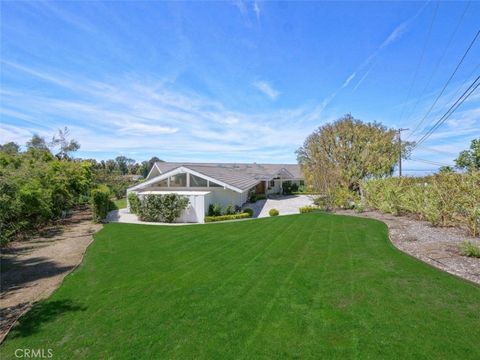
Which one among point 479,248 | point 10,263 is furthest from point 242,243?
point 10,263

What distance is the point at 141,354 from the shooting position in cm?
414

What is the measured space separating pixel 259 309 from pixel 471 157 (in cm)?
3067

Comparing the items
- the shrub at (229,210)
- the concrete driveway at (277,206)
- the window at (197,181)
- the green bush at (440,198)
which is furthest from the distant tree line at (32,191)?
the green bush at (440,198)

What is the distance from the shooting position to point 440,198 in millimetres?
11719

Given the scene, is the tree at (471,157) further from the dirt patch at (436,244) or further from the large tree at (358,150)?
the dirt patch at (436,244)

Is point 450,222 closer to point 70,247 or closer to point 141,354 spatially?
point 141,354

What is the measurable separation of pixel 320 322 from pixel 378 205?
16020 mm

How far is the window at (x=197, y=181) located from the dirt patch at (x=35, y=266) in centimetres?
812

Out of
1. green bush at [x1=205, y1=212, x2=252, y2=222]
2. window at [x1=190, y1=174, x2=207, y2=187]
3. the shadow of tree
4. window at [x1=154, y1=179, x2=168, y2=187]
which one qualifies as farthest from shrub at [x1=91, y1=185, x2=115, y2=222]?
the shadow of tree

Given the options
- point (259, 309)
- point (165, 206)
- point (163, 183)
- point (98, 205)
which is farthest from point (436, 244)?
point (98, 205)

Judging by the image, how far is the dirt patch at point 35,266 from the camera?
243 inches

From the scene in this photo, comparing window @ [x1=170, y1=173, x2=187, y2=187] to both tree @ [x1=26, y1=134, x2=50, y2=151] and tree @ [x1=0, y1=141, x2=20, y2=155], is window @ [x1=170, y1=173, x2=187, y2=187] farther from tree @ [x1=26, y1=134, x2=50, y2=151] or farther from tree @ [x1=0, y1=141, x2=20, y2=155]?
tree @ [x1=26, y1=134, x2=50, y2=151]

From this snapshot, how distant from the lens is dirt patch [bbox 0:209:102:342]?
20.2 feet

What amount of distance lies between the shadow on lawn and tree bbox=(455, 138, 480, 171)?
3037cm
